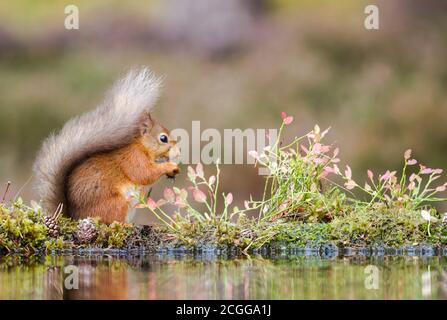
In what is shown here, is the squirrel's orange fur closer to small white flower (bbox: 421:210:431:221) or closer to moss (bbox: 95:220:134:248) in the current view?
moss (bbox: 95:220:134:248)

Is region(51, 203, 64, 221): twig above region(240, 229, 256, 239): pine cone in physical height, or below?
above

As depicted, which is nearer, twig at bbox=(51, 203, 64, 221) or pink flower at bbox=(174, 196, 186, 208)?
pink flower at bbox=(174, 196, 186, 208)

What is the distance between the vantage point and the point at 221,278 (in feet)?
9.98

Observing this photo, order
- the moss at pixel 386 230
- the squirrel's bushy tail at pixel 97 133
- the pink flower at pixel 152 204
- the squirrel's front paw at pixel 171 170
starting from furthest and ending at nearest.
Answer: the squirrel's front paw at pixel 171 170 → the squirrel's bushy tail at pixel 97 133 → the moss at pixel 386 230 → the pink flower at pixel 152 204

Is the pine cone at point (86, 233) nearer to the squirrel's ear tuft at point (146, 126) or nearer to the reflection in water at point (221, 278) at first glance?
the reflection in water at point (221, 278)

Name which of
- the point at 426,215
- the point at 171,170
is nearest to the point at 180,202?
the point at 171,170

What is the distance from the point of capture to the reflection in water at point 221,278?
2727 mm

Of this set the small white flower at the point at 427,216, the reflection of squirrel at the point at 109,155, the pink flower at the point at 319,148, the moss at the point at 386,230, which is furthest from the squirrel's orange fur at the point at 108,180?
the small white flower at the point at 427,216

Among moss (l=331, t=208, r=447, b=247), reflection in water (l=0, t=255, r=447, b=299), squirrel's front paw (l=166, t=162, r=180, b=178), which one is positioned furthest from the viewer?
squirrel's front paw (l=166, t=162, r=180, b=178)

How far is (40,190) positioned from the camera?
4125 mm

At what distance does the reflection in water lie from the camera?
2727 mm

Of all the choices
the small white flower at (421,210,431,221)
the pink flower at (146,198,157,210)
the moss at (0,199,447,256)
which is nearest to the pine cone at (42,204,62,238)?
the moss at (0,199,447,256)

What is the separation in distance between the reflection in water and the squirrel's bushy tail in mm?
475
